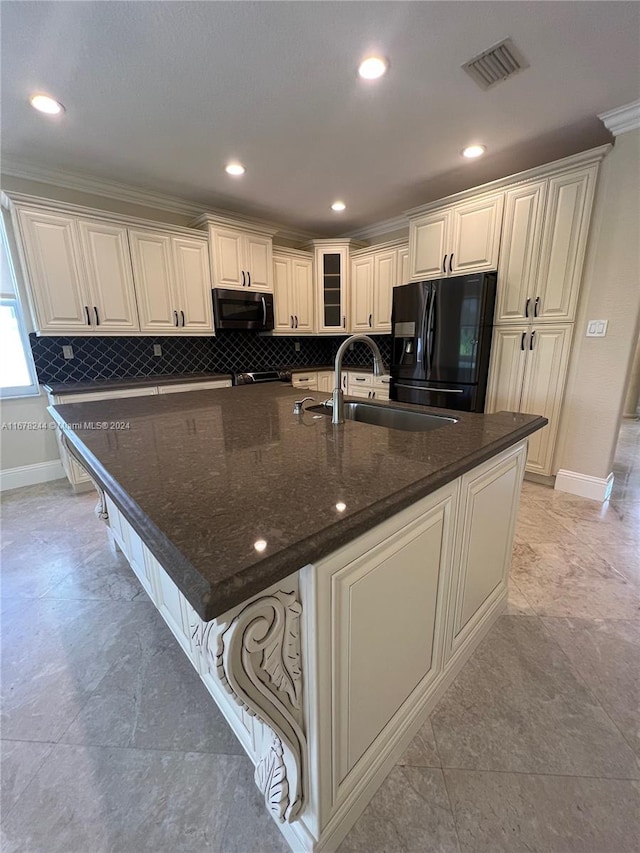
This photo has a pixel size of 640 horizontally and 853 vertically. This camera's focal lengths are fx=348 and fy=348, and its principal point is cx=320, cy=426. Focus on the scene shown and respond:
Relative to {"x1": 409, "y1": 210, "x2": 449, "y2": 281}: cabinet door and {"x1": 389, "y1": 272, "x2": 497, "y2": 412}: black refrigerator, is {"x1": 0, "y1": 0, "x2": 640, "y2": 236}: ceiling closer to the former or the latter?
{"x1": 409, "y1": 210, "x2": 449, "y2": 281}: cabinet door

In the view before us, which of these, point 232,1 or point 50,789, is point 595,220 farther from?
point 50,789

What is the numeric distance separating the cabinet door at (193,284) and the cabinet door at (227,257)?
9 centimetres

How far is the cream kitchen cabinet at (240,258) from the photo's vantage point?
347cm

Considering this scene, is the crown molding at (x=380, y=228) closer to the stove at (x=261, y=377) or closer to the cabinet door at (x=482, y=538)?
the stove at (x=261, y=377)

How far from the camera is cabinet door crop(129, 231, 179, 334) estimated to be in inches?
121

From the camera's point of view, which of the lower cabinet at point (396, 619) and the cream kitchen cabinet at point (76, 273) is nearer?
the lower cabinet at point (396, 619)

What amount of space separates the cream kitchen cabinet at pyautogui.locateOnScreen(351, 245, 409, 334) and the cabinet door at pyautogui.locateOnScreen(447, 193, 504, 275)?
→ 0.77 m

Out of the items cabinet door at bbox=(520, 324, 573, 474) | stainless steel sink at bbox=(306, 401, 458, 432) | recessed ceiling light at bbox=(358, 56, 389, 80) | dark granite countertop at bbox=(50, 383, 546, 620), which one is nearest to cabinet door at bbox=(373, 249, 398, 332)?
cabinet door at bbox=(520, 324, 573, 474)

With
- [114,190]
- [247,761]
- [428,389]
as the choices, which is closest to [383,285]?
[428,389]

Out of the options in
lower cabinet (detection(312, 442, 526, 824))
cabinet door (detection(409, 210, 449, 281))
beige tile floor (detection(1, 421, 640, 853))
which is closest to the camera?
lower cabinet (detection(312, 442, 526, 824))

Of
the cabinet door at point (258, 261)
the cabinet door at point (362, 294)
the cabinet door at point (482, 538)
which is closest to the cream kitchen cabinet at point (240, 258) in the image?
the cabinet door at point (258, 261)

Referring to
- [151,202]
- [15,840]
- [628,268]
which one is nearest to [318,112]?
[151,202]

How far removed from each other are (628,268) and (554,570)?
205cm

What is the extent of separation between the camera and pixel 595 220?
245cm
